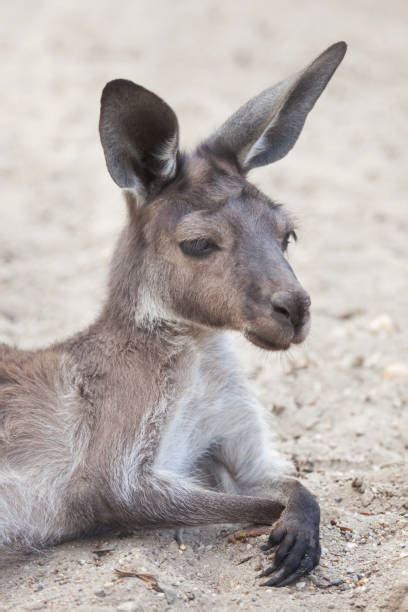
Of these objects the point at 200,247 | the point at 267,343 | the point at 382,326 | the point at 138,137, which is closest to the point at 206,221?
the point at 200,247

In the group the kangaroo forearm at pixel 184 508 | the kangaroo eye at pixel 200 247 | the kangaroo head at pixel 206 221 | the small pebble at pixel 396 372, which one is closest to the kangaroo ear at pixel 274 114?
the kangaroo head at pixel 206 221

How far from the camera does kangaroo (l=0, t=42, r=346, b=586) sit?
453 centimetres

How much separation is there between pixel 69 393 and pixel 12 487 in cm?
48

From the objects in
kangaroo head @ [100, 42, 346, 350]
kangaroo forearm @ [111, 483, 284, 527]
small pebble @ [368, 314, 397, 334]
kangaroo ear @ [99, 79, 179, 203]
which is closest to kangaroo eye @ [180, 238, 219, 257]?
kangaroo head @ [100, 42, 346, 350]

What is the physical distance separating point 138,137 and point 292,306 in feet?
3.51

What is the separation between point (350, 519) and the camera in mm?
4934

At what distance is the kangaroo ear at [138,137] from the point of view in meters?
4.59

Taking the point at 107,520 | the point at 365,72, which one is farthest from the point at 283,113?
the point at 365,72

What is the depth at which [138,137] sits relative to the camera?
4785 mm

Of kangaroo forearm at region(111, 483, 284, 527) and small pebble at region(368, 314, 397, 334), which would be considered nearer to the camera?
kangaroo forearm at region(111, 483, 284, 527)

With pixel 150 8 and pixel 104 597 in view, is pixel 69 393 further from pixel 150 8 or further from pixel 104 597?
pixel 150 8

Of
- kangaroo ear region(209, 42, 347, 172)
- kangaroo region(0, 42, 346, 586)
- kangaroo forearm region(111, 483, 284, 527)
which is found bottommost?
kangaroo forearm region(111, 483, 284, 527)

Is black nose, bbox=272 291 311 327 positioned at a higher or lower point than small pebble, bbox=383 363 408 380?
higher

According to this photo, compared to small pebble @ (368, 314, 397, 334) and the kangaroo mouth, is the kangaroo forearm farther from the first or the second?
small pebble @ (368, 314, 397, 334)
